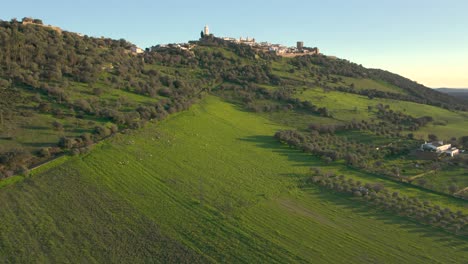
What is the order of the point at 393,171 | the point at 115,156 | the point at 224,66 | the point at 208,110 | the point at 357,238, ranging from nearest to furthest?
the point at 357,238 → the point at 115,156 → the point at 393,171 → the point at 208,110 → the point at 224,66

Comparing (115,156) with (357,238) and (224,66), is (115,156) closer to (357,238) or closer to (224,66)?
(357,238)

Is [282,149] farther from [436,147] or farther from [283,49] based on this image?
[283,49]

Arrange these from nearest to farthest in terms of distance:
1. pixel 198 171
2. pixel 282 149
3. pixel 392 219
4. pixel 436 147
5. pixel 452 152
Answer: pixel 392 219
pixel 198 171
pixel 282 149
pixel 452 152
pixel 436 147

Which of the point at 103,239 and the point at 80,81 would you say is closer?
the point at 103,239

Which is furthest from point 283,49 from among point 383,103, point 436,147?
point 436,147

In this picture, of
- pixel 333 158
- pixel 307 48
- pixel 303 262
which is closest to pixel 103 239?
pixel 303 262

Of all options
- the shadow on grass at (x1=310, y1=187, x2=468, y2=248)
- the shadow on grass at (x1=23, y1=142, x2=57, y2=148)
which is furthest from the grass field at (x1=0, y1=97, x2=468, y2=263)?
the shadow on grass at (x1=23, y1=142, x2=57, y2=148)

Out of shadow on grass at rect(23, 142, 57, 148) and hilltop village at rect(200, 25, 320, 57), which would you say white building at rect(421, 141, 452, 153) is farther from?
hilltop village at rect(200, 25, 320, 57)
